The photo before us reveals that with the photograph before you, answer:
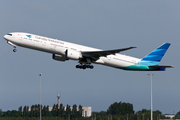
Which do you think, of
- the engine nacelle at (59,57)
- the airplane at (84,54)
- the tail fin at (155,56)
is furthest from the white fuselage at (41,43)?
the tail fin at (155,56)

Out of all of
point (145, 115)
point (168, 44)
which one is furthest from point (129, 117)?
point (168, 44)

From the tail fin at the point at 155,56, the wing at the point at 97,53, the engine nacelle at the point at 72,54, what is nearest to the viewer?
the engine nacelle at the point at 72,54

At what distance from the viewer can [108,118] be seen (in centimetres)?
8856

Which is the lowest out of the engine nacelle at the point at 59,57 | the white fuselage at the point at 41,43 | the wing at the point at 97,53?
the engine nacelle at the point at 59,57

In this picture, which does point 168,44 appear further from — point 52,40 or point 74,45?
point 52,40

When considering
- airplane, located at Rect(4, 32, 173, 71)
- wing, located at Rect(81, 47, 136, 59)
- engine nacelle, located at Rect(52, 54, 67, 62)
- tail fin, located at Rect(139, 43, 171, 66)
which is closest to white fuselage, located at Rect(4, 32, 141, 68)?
airplane, located at Rect(4, 32, 173, 71)

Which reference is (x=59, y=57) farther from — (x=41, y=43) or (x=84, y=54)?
(x=41, y=43)

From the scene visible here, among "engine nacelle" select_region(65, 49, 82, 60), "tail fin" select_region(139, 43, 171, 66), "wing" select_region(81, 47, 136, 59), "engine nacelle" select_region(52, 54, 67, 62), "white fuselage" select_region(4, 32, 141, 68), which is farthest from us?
"tail fin" select_region(139, 43, 171, 66)

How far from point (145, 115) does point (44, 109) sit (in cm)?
3044

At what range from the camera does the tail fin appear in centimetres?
6618

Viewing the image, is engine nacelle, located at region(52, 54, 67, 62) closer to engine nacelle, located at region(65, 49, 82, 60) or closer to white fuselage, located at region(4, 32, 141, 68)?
white fuselage, located at region(4, 32, 141, 68)

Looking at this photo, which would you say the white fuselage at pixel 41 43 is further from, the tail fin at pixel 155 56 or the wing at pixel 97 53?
the tail fin at pixel 155 56

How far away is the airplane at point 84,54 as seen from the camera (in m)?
56.0

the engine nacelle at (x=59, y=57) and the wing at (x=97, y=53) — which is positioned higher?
the wing at (x=97, y=53)
